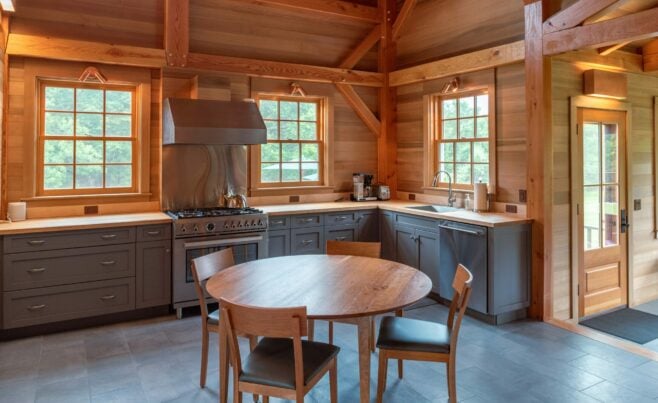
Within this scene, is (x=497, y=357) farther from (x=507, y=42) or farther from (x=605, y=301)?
(x=507, y=42)

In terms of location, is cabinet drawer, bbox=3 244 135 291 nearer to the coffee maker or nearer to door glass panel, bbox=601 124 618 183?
the coffee maker

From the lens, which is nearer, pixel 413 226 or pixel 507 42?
pixel 507 42

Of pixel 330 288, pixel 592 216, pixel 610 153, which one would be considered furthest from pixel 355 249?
pixel 610 153

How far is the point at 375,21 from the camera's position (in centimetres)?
583

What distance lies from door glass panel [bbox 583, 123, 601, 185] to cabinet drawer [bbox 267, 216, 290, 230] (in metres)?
2.97

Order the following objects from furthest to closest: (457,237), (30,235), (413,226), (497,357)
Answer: (413,226), (457,237), (30,235), (497,357)

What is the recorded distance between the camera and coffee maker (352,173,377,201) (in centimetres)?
575

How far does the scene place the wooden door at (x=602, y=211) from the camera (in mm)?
4473

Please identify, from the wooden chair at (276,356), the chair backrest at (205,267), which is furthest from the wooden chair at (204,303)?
the wooden chair at (276,356)

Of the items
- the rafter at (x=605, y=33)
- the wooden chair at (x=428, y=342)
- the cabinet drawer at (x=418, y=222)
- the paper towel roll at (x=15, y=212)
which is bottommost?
the wooden chair at (x=428, y=342)

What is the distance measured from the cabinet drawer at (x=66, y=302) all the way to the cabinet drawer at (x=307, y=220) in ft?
5.47

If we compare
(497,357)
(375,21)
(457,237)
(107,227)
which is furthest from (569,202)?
(107,227)

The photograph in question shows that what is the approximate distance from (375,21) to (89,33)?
328 centimetres

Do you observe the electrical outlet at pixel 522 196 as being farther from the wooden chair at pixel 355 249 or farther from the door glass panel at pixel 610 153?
the wooden chair at pixel 355 249
